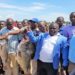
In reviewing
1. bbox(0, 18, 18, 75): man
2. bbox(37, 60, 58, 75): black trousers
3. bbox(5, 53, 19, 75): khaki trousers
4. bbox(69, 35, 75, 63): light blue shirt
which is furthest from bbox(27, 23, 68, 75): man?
bbox(5, 53, 19, 75): khaki trousers

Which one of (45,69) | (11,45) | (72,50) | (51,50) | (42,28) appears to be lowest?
(45,69)

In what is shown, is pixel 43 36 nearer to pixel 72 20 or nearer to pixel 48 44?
pixel 48 44

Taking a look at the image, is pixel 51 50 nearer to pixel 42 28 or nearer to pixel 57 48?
pixel 57 48

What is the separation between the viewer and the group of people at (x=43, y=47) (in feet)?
23.0

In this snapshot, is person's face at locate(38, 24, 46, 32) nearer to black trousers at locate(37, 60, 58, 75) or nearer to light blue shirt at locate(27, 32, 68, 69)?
light blue shirt at locate(27, 32, 68, 69)

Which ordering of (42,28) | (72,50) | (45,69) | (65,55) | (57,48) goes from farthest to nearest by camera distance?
(42,28), (45,69), (57,48), (65,55), (72,50)

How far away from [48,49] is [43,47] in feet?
0.46

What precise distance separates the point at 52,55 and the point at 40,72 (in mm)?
555

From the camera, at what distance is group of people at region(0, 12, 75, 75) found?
23.0 ft

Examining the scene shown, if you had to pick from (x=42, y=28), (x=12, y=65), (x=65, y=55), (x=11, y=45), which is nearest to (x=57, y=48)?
(x=65, y=55)

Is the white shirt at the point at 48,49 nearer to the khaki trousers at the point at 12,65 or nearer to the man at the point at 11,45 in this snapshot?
the man at the point at 11,45

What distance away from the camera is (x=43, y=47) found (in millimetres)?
7238

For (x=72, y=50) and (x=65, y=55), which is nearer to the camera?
(x=72, y=50)

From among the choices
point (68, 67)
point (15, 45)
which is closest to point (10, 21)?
point (15, 45)
